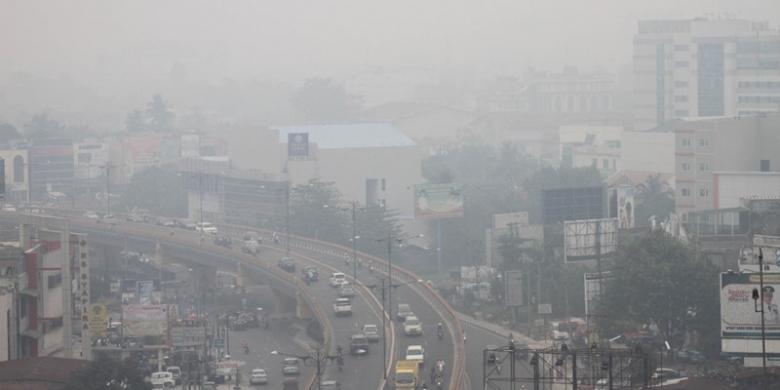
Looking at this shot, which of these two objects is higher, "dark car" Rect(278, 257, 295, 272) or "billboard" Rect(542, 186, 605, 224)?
"billboard" Rect(542, 186, 605, 224)

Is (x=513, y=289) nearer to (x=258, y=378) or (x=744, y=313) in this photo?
(x=258, y=378)

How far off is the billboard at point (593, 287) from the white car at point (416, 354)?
1643 mm

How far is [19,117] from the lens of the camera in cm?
3512

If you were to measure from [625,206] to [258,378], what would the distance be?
20.6ft

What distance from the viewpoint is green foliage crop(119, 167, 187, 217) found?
2802cm

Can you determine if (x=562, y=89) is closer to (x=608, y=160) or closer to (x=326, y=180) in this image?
(x=608, y=160)

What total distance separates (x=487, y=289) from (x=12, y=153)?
1266 centimetres

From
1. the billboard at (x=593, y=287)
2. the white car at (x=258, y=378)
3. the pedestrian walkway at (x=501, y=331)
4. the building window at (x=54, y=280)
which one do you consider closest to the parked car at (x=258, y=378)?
the white car at (x=258, y=378)

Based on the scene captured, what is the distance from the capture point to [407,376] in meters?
12.5

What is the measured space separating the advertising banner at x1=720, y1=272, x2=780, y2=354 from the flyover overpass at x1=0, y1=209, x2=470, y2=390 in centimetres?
191

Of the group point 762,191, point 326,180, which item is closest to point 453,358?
point 762,191

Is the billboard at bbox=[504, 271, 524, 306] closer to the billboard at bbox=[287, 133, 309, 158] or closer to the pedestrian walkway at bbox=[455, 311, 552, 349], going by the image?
the pedestrian walkway at bbox=[455, 311, 552, 349]

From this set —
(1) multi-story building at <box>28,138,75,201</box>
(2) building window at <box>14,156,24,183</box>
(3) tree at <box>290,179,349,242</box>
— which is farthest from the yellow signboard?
(2) building window at <box>14,156,24,183</box>

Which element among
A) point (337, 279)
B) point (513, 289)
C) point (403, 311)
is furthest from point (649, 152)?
point (403, 311)
